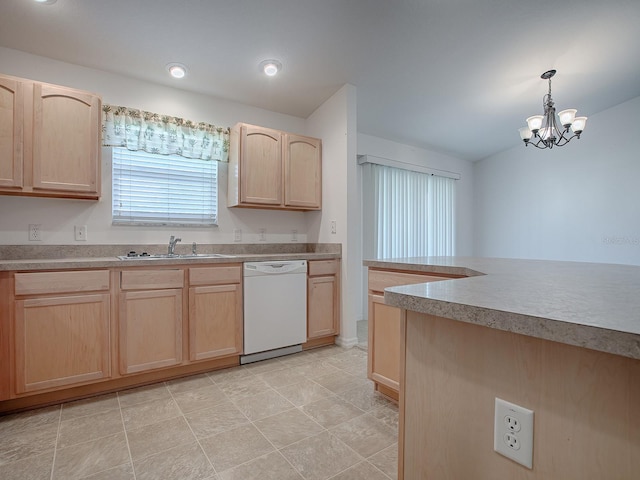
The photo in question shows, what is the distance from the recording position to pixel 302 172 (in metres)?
3.34

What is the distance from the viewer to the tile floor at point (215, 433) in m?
1.46

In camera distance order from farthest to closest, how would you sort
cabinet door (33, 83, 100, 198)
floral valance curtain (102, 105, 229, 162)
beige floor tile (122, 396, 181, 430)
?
floral valance curtain (102, 105, 229, 162) < cabinet door (33, 83, 100, 198) < beige floor tile (122, 396, 181, 430)

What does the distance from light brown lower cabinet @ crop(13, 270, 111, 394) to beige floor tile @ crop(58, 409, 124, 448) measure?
0.94 feet

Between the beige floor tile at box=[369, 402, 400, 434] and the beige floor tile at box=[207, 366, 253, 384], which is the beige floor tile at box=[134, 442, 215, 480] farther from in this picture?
the beige floor tile at box=[369, 402, 400, 434]

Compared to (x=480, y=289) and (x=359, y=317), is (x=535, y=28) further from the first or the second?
(x=359, y=317)

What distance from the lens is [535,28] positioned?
2.65 meters

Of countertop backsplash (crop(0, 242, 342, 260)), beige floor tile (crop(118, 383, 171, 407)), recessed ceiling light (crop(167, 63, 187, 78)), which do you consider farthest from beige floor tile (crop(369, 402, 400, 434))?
recessed ceiling light (crop(167, 63, 187, 78))

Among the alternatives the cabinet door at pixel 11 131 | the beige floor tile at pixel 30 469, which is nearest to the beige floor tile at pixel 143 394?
the beige floor tile at pixel 30 469

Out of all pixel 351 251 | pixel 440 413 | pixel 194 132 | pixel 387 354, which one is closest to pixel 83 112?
pixel 194 132

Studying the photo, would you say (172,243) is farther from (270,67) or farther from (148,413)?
(270,67)

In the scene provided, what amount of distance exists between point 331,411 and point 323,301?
1253 mm

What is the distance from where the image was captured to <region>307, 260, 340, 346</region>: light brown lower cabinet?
3.05 metres

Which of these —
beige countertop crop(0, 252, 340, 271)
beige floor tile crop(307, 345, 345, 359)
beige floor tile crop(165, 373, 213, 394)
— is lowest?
beige floor tile crop(165, 373, 213, 394)

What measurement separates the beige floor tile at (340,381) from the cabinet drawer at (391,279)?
77cm
